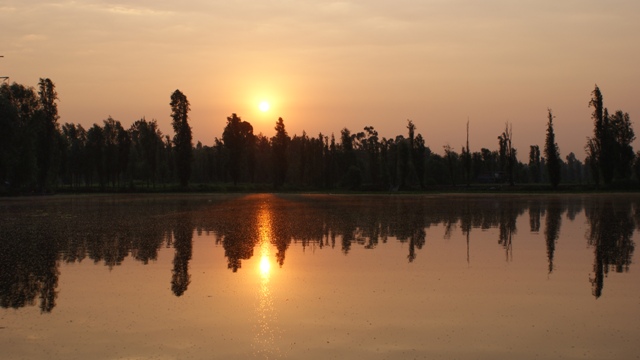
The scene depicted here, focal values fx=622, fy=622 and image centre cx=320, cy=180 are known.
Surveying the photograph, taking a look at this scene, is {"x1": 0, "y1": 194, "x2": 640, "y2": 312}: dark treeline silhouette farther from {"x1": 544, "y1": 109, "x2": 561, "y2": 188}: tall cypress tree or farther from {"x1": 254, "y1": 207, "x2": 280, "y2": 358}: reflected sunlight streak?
{"x1": 544, "y1": 109, "x2": 561, "y2": 188}: tall cypress tree

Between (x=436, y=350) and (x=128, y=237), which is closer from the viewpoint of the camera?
(x=436, y=350)

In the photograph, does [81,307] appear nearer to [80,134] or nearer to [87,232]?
[87,232]

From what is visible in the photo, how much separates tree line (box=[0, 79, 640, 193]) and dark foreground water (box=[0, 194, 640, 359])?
70.3 metres

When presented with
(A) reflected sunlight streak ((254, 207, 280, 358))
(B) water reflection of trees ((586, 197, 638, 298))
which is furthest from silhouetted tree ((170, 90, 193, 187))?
(A) reflected sunlight streak ((254, 207, 280, 358))

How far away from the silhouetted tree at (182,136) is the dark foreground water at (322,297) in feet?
307

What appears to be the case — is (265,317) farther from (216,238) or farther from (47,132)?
(47,132)

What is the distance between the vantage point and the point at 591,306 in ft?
47.3

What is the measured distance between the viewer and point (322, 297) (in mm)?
15781

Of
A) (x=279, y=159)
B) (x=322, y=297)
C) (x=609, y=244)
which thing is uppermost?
(x=279, y=159)

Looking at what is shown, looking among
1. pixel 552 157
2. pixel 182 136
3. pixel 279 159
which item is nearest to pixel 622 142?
pixel 552 157

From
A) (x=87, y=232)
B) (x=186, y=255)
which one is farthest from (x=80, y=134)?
(x=186, y=255)

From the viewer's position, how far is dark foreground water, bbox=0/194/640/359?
445 inches

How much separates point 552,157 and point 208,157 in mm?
99907

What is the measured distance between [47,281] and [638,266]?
18.7 m
